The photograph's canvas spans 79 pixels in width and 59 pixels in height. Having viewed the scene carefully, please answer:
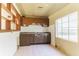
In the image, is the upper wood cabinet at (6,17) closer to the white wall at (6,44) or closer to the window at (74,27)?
the white wall at (6,44)

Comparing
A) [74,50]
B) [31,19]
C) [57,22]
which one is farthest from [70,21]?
[31,19]

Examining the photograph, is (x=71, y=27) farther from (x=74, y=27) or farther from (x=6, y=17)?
(x=6, y=17)

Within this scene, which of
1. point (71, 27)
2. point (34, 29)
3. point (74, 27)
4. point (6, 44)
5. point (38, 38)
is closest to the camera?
point (6, 44)

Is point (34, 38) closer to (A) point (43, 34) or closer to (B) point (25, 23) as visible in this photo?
(A) point (43, 34)

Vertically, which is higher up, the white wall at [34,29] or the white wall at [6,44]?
the white wall at [34,29]

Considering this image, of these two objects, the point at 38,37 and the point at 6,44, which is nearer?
the point at 6,44

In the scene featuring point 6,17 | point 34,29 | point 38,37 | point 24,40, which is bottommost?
point 24,40

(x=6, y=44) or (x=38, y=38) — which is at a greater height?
(x=6, y=44)

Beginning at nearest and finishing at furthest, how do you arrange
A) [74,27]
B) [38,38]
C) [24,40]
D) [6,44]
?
[6,44] < [74,27] < [24,40] < [38,38]

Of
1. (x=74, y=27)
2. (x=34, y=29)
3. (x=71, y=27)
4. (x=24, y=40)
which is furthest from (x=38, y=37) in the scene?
(x=74, y=27)

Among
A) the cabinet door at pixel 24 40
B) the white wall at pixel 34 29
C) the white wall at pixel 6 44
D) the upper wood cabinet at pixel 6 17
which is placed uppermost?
the upper wood cabinet at pixel 6 17

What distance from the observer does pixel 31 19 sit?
31.4 feet

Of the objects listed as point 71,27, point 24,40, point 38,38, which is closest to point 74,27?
point 71,27

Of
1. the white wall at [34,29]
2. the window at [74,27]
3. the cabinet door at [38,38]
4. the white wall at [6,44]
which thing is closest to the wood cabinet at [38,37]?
the cabinet door at [38,38]
